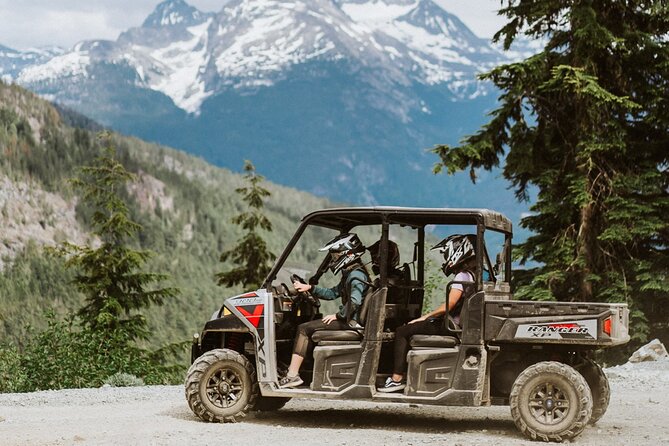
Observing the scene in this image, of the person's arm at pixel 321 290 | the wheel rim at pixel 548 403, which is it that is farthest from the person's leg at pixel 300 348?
the wheel rim at pixel 548 403

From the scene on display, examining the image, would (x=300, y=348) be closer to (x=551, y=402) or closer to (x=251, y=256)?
(x=551, y=402)

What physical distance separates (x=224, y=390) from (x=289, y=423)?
0.82 m

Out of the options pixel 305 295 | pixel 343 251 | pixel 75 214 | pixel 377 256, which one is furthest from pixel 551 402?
pixel 75 214

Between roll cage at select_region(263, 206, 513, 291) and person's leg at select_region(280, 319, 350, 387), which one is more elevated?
roll cage at select_region(263, 206, 513, 291)

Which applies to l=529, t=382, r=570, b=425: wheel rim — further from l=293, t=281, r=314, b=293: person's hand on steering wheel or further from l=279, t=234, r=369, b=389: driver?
l=293, t=281, r=314, b=293: person's hand on steering wheel

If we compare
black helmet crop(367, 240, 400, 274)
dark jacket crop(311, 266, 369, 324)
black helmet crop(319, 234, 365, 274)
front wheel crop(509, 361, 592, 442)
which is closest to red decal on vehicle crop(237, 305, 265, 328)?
dark jacket crop(311, 266, 369, 324)

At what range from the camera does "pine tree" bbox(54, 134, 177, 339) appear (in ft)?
90.1

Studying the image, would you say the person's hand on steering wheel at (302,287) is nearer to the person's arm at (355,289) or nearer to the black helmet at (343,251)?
the black helmet at (343,251)

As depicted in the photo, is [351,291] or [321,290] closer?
[351,291]

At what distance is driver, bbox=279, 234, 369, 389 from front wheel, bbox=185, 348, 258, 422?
0.43 m

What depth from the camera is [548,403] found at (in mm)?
9281

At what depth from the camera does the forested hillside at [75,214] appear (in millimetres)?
92438

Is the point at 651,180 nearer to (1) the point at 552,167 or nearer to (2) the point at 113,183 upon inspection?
(1) the point at 552,167

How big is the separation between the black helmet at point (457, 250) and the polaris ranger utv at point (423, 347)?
0.14 meters
